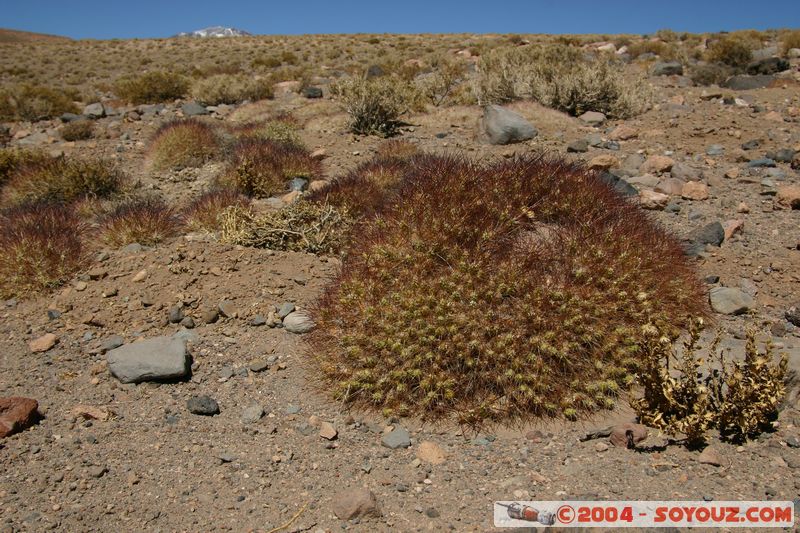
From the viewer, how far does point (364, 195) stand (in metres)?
6.89

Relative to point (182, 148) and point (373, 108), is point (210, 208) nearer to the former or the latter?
point (182, 148)

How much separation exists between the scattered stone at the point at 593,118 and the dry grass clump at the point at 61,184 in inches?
309

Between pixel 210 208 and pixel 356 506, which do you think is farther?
pixel 210 208

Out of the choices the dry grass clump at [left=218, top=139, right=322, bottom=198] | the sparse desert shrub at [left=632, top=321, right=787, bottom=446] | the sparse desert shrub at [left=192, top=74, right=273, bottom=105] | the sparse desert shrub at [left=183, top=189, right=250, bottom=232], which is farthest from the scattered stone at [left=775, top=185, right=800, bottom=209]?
the sparse desert shrub at [left=192, top=74, right=273, bottom=105]

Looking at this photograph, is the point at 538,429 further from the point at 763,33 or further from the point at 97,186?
the point at 763,33

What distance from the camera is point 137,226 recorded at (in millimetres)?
6641

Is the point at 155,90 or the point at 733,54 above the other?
the point at 733,54

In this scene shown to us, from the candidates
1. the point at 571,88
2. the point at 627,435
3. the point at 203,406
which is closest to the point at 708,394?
the point at 627,435

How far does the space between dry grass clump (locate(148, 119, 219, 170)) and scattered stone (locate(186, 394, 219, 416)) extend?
667 cm

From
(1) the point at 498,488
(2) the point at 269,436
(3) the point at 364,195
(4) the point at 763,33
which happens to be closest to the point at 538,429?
(1) the point at 498,488

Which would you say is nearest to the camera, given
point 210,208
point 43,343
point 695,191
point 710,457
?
point 710,457

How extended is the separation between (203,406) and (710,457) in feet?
10.1

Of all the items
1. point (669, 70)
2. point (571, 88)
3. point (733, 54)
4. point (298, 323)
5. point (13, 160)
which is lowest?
point (298, 323)

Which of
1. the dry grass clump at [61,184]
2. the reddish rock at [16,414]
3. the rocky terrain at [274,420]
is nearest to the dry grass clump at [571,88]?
the rocky terrain at [274,420]
